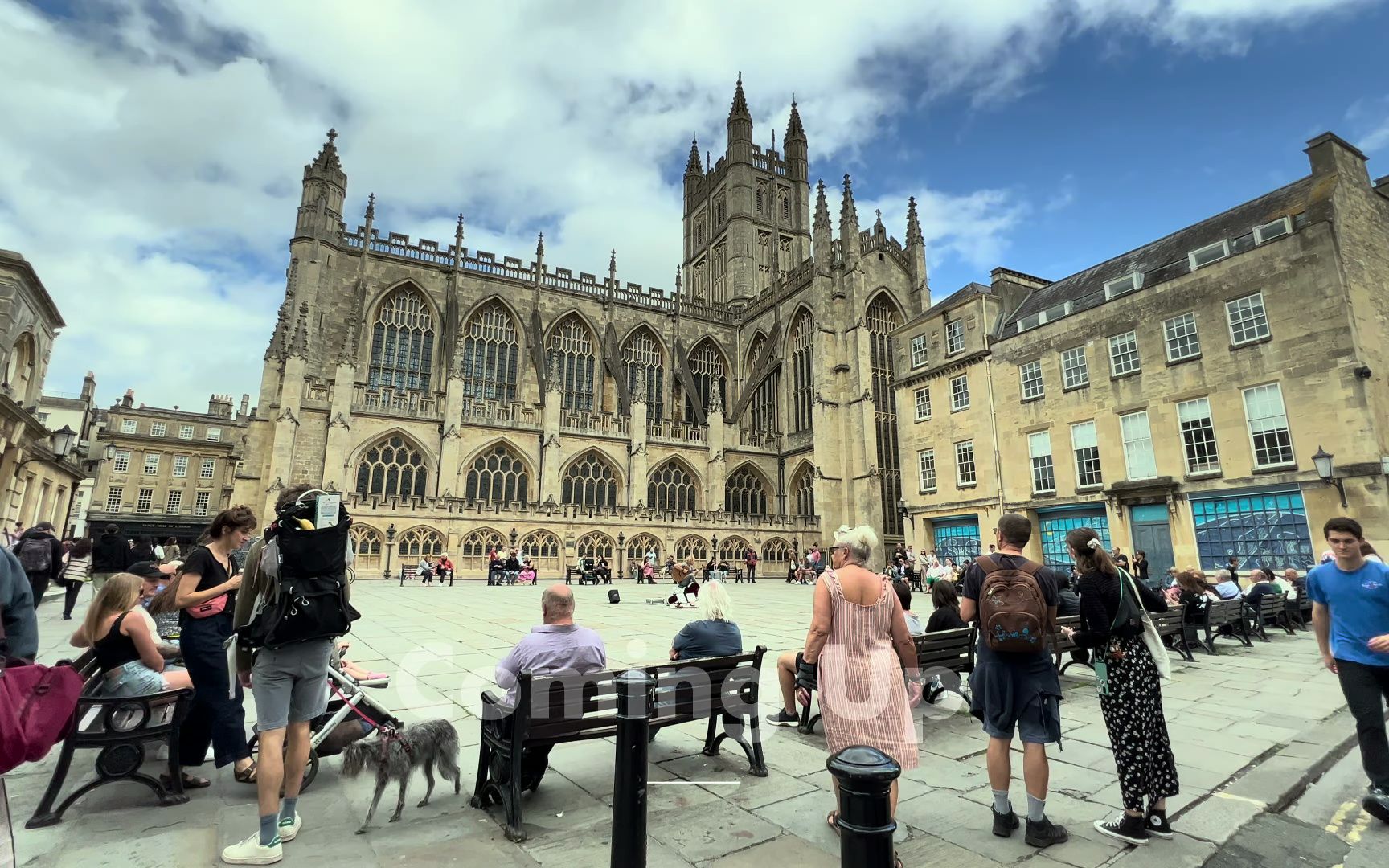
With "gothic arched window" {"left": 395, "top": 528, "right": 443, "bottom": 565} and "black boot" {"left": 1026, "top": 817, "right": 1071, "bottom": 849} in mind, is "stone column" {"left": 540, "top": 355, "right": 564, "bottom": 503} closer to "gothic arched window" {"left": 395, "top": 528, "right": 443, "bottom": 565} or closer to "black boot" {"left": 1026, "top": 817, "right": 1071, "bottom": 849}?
"gothic arched window" {"left": 395, "top": 528, "right": 443, "bottom": 565}

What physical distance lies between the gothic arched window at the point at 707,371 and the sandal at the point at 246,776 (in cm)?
3642

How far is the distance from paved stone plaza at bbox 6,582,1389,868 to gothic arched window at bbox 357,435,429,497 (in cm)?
2369

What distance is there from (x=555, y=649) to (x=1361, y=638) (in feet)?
15.5

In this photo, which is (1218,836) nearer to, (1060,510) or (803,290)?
(1060,510)

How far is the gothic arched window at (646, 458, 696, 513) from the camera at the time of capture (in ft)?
109

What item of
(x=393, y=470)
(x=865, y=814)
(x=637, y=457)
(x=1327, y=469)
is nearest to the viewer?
(x=865, y=814)

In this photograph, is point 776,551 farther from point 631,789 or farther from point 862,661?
point 631,789

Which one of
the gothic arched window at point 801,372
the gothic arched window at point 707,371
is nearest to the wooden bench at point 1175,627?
the gothic arched window at point 801,372

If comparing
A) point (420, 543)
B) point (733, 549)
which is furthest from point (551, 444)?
point (733, 549)

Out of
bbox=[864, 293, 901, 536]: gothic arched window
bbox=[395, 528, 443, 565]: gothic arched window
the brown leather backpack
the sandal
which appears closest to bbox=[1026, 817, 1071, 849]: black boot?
the brown leather backpack

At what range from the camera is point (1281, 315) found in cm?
1512

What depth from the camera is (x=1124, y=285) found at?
61.9 feet

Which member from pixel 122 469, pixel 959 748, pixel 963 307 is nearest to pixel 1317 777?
pixel 959 748

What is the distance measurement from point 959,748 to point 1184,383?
53.8 ft
